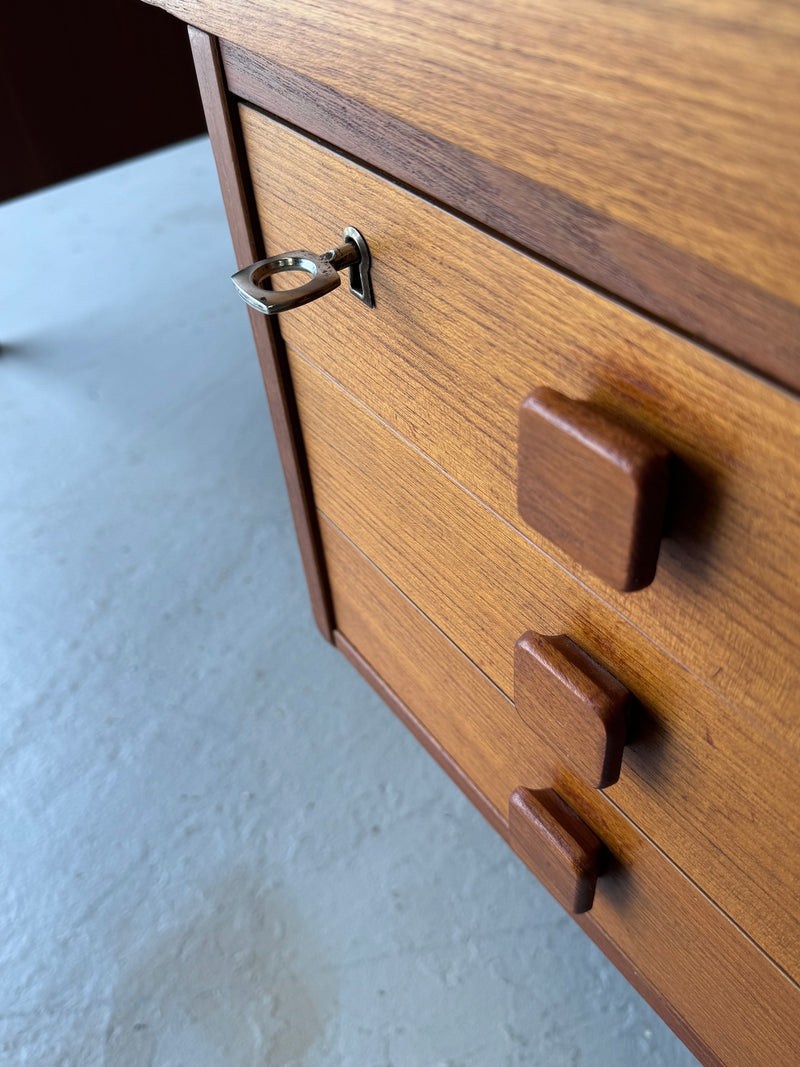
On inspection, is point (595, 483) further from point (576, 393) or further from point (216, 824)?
point (216, 824)

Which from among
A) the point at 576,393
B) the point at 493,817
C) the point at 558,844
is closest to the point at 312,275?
the point at 576,393

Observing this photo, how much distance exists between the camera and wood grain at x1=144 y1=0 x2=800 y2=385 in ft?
1.07

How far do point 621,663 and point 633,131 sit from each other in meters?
0.33

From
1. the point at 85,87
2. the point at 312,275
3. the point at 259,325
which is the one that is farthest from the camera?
the point at 85,87

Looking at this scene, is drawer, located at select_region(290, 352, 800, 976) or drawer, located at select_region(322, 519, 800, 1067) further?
drawer, located at select_region(322, 519, 800, 1067)

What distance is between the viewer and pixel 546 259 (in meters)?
0.46

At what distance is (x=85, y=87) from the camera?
4.16 ft

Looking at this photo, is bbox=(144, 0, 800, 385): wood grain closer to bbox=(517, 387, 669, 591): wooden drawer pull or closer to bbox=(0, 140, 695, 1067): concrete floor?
bbox=(517, 387, 669, 591): wooden drawer pull

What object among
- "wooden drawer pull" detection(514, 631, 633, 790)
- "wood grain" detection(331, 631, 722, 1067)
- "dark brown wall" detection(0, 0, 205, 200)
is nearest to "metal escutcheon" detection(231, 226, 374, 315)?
"wooden drawer pull" detection(514, 631, 633, 790)

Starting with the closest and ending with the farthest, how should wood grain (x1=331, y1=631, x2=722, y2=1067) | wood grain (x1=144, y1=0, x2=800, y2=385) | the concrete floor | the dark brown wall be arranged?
wood grain (x1=144, y1=0, x2=800, y2=385), wood grain (x1=331, y1=631, x2=722, y2=1067), the concrete floor, the dark brown wall

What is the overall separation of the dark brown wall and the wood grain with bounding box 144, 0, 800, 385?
→ 0.93m

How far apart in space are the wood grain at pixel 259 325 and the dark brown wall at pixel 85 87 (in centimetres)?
63

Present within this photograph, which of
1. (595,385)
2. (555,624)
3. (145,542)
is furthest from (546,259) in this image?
(145,542)

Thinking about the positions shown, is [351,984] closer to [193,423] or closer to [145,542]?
[145,542]
